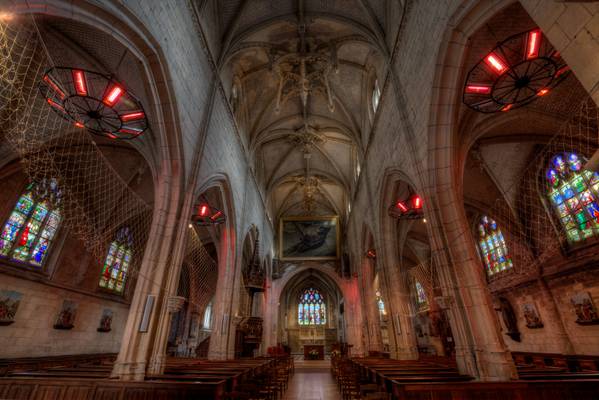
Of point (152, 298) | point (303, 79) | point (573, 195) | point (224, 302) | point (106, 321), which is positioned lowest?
point (152, 298)

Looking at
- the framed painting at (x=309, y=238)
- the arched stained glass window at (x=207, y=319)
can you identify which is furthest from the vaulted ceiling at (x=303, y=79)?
the arched stained glass window at (x=207, y=319)

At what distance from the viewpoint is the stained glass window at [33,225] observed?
326 inches

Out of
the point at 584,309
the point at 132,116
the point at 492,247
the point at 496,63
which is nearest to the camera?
the point at 496,63

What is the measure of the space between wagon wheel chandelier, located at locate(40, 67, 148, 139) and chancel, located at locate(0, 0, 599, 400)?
0.05 meters

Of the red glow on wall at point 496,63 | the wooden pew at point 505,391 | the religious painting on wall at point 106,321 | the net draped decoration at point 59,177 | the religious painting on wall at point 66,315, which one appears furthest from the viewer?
the religious painting on wall at point 106,321

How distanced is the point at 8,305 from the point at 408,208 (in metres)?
12.0

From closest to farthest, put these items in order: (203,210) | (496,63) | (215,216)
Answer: (496,63) → (203,210) → (215,216)

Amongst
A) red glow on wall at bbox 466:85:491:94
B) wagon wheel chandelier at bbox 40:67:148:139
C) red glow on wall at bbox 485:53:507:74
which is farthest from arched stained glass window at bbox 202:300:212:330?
red glow on wall at bbox 485:53:507:74

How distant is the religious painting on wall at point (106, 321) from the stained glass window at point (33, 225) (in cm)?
394

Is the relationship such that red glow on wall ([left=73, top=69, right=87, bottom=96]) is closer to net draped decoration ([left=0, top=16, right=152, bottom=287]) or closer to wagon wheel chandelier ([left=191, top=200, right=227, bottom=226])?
net draped decoration ([left=0, top=16, right=152, bottom=287])

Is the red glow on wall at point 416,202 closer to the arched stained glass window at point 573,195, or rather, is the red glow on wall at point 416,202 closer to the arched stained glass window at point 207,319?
the arched stained glass window at point 573,195

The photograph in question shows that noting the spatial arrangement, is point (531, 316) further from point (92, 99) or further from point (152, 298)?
point (92, 99)

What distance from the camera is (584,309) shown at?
832 centimetres

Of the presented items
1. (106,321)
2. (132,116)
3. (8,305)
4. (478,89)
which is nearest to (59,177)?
(132,116)
